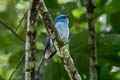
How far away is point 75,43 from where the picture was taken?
3.97m

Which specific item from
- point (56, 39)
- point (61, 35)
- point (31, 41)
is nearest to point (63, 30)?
point (61, 35)

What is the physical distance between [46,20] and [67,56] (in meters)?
0.33

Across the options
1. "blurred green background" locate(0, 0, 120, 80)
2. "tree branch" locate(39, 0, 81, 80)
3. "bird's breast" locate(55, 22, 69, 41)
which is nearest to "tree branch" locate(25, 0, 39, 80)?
"tree branch" locate(39, 0, 81, 80)

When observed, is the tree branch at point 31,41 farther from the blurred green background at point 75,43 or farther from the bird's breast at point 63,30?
the bird's breast at point 63,30

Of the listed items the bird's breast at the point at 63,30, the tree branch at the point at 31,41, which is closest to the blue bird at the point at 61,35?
the bird's breast at the point at 63,30

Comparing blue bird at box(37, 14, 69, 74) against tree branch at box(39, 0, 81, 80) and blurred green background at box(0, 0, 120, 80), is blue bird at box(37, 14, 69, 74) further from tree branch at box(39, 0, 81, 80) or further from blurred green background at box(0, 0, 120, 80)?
tree branch at box(39, 0, 81, 80)

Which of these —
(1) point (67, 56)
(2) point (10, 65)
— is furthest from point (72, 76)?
(2) point (10, 65)

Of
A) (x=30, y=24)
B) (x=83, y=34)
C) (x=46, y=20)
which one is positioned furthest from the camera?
(x=83, y=34)

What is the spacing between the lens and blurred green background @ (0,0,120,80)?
394 cm

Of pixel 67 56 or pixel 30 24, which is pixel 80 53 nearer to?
pixel 67 56

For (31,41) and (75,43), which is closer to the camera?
(31,41)

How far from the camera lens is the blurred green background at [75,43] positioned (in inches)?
155

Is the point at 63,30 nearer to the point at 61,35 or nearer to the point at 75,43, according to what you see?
the point at 61,35

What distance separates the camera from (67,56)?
2633 mm
